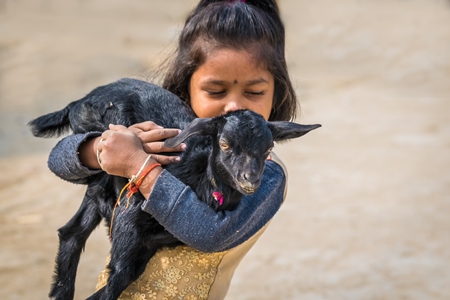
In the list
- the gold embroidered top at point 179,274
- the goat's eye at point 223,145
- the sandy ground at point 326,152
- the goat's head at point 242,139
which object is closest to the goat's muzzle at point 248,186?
the goat's head at point 242,139

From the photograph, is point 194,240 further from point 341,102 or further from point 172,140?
point 341,102

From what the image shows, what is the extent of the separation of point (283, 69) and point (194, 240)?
2.57ft

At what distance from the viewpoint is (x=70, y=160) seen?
240cm

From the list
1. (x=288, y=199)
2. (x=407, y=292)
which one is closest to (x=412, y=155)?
(x=288, y=199)

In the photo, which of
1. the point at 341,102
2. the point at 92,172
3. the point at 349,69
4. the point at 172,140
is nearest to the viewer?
the point at 172,140

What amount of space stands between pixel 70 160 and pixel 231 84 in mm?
599

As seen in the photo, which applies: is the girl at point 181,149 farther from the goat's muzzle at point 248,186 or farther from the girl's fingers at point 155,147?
the goat's muzzle at point 248,186

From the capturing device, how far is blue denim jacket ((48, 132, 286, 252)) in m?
2.20

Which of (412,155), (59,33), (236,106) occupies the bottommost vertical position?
(59,33)

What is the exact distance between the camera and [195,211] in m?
2.22

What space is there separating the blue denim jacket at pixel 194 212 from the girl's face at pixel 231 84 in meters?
0.28

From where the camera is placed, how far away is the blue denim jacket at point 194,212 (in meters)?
2.20

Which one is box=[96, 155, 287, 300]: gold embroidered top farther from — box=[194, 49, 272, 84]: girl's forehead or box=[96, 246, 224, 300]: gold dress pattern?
box=[194, 49, 272, 84]: girl's forehead

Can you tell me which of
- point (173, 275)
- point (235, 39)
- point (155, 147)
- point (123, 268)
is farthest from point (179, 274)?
point (235, 39)
